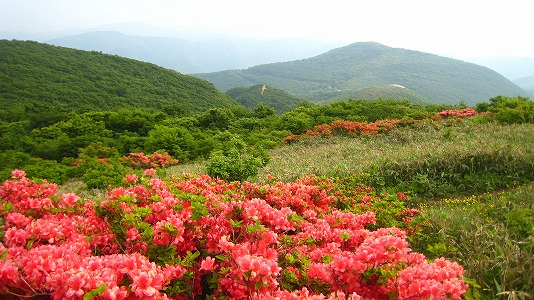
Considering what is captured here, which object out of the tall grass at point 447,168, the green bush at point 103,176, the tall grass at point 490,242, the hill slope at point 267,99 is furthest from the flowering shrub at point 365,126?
the hill slope at point 267,99

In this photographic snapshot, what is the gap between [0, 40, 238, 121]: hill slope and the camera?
43.3 metres

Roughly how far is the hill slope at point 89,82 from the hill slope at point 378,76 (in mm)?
46805

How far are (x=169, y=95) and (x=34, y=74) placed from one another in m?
18.3

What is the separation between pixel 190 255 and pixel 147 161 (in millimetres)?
10190

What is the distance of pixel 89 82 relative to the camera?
50219mm

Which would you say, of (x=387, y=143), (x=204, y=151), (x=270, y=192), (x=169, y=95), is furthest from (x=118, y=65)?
(x=270, y=192)

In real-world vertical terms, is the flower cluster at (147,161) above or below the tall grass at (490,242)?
below

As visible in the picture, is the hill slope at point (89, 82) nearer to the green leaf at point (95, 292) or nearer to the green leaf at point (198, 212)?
the green leaf at point (198, 212)

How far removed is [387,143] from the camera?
35.4 feet

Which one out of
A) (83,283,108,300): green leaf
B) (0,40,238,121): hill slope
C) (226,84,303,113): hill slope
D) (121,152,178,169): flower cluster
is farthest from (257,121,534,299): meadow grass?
(226,84,303,113): hill slope

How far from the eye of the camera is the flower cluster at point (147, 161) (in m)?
11.8

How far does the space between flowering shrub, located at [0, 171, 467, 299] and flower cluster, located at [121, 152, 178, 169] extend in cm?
865

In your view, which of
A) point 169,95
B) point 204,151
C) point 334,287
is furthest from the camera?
point 169,95

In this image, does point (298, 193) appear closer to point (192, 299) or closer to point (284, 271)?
point (284, 271)
